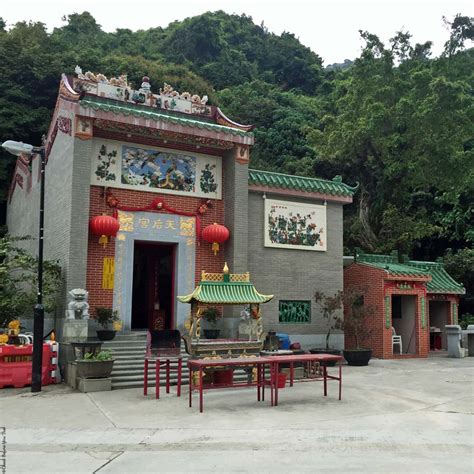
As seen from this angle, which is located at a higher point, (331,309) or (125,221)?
(125,221)

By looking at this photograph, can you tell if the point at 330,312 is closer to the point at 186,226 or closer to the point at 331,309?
the point at 331,309

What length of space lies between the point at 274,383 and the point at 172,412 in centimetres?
187

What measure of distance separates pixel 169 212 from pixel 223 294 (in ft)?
13.9

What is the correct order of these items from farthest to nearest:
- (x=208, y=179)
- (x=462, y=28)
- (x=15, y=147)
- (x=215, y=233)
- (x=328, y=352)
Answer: (x=462, y=28) → (x=208, y=179) → (x=328, y=352) → (x=215, y=233) → (x=15, y=147)

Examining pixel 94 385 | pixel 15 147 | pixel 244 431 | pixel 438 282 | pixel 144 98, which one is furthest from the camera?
pixel 438 282

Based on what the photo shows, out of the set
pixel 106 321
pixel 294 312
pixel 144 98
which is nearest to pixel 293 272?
pixel 294 312

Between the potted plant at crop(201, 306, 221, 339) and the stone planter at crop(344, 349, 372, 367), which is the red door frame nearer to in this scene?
the potted plant at crop(201, 306, 221, 339)

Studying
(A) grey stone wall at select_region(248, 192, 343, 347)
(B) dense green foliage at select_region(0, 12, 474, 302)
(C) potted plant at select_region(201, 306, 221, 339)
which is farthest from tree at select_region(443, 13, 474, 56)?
(C) potted plant at select_region(201, 306, 221, 339)

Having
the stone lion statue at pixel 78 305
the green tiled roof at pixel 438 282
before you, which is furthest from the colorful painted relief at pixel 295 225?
the stone lion statue at pixel 78 305

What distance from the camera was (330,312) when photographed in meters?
16.2

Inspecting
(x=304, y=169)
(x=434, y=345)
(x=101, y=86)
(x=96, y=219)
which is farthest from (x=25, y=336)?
(x=304, y=169)

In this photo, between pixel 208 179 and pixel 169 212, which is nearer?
pixel 169 212

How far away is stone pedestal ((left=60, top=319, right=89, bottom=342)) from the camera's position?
12312mm

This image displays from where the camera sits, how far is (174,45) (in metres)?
50.6
